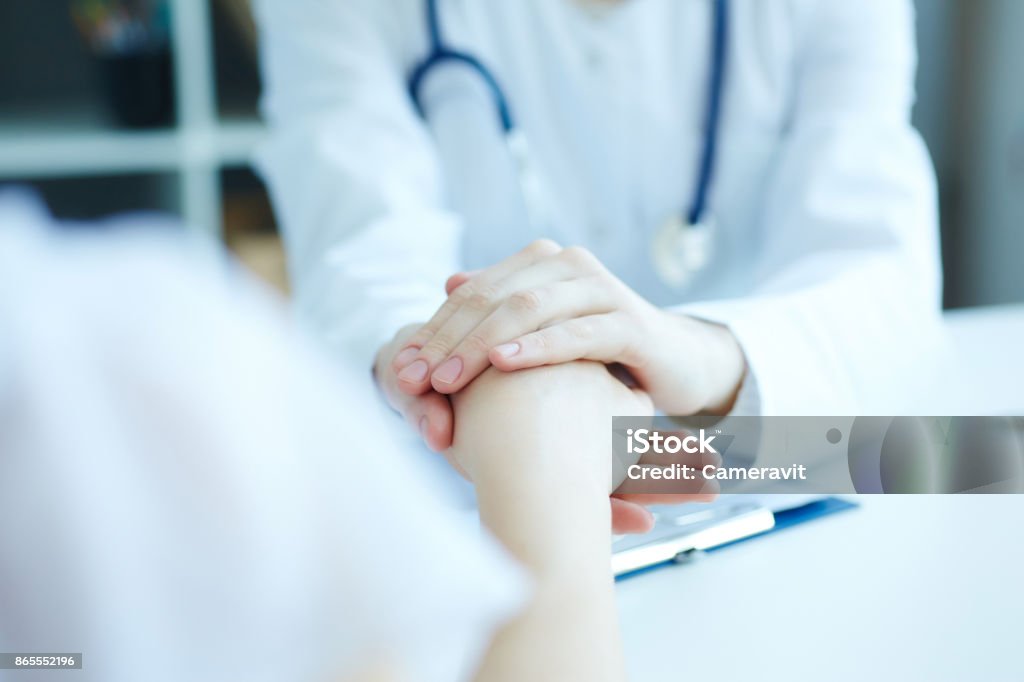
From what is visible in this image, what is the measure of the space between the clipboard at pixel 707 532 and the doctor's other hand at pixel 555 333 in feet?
0.24

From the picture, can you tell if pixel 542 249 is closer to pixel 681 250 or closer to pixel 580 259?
pixel 580 259

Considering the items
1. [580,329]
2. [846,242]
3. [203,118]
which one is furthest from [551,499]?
[203,118]

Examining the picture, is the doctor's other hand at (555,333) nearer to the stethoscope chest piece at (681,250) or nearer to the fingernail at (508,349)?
the fingernail at (508,349)

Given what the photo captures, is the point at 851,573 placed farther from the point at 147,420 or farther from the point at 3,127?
the point at 3,127

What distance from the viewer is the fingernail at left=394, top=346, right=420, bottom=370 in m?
0.43

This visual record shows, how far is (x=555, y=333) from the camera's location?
1.32ft

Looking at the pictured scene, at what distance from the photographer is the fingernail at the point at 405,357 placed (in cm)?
43

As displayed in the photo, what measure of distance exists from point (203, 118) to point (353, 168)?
99 centimetres

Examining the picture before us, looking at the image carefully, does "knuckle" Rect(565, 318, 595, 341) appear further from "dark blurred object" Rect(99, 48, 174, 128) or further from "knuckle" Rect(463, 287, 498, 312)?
"dark blurred object" Rect(99, 48, 174, 128)

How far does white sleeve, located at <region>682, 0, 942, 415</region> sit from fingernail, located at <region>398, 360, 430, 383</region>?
6.5 inches

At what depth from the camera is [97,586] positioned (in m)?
0.14

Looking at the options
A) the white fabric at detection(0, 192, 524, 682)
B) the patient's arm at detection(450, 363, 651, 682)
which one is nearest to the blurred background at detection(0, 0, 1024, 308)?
the patient's arm at detection(450, 363, 651, 682)

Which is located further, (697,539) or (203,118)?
(203,118)

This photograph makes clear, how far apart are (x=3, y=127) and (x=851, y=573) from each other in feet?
5.09
